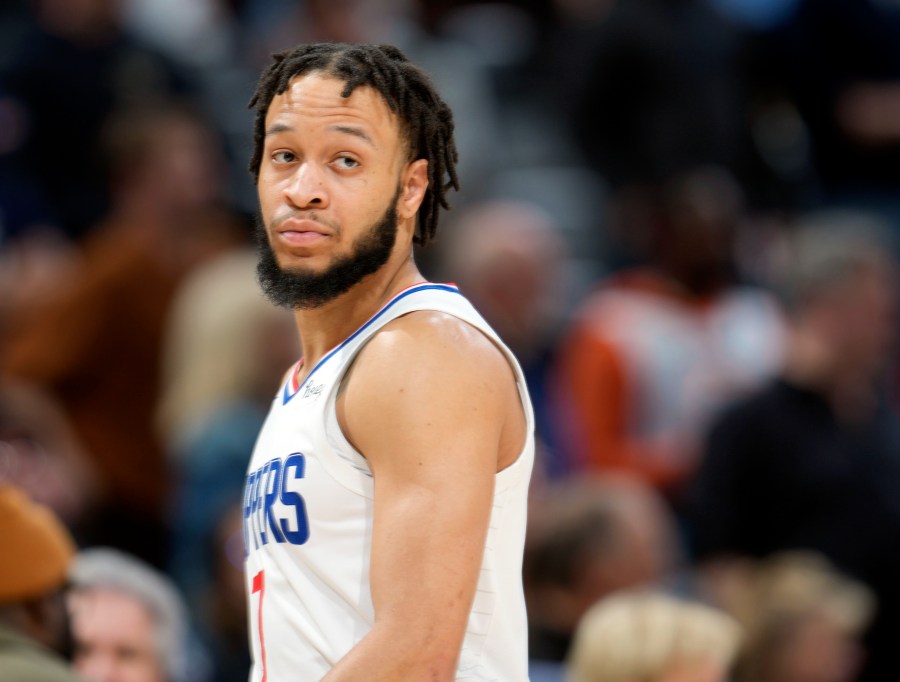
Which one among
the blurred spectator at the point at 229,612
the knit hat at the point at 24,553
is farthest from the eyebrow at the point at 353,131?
the blurred spectator at the point at 229,612

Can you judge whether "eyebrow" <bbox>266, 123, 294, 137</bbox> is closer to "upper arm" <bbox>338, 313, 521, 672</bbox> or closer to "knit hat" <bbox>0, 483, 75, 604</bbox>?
"upper arm" <bbox>338, 313, 521, 672</bbox>

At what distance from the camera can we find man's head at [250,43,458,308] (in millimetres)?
3070

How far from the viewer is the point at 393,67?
3164 mm

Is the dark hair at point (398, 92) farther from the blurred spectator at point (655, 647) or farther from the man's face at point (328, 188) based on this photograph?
the blurred spectator at point (655, 647)

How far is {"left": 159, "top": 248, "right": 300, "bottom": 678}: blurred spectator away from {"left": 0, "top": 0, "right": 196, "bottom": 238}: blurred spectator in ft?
4.01

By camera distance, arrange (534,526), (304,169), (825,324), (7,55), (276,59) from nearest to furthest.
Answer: (304,169) < (276,59) < (534,526) < (825,324) < (7,55)

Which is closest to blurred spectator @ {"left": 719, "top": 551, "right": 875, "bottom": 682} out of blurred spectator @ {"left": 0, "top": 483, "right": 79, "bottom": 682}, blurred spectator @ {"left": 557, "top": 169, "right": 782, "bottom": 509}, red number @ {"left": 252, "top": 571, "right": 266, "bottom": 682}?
blurred spectator @ {"left": 557, "top": 169, "right": 782, "bottom": 509}

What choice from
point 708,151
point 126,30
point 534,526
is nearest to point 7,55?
point 126,30

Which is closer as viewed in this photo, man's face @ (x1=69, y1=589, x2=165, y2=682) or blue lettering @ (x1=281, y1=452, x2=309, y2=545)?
blue lettering @ (x1=281, y1=452, x2=309, y2=545)

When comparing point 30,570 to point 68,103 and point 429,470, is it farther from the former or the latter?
point 68,103

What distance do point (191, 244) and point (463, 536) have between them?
6027 mm

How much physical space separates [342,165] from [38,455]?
378 cm

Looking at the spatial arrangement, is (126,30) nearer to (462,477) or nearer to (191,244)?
(191,244)

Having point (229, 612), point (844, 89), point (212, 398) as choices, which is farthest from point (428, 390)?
point (844, 89)
